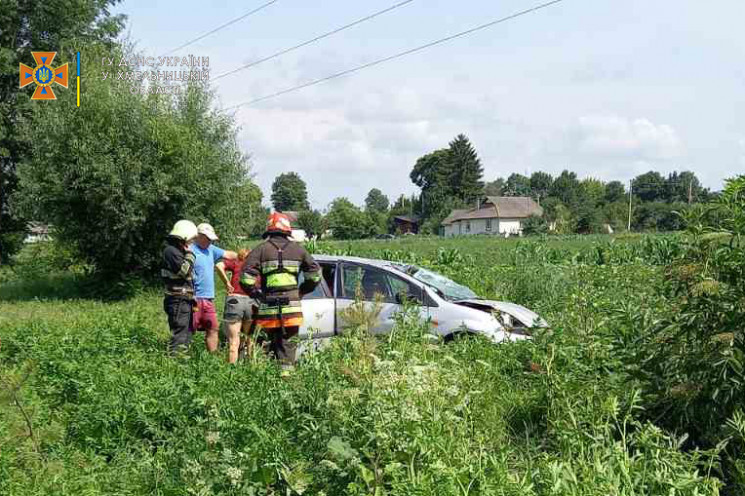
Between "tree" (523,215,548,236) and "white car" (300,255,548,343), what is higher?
"tree" (523,215,548,236)

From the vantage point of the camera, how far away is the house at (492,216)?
10744 cm

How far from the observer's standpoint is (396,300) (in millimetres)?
9297

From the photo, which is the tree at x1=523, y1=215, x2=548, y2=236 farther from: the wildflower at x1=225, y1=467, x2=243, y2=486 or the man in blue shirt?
the wildflower at x1=225, y1=467, x2=243, y2=486

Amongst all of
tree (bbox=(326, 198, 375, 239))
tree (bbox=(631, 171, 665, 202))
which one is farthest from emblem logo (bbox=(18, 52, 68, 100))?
tree (bbox=(631, 171, 665, 202))

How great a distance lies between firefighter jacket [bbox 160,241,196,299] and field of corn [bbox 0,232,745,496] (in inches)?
74.5

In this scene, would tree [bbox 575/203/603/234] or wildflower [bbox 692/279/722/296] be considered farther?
tree [bbox 575/203/603/234]

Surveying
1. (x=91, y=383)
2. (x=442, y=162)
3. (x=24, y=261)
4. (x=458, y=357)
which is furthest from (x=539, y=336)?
(x=442, y=162)

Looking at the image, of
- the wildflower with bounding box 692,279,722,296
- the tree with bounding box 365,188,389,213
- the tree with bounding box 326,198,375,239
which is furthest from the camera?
the tree with bounding box 365,188,389,213

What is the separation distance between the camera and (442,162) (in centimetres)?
11800

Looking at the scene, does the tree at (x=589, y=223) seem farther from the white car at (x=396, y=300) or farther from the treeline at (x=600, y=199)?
the white car at (x=396, y=300)

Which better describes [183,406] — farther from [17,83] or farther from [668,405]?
[17,83]

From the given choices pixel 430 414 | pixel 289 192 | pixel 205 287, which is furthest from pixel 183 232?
pixel 289 192

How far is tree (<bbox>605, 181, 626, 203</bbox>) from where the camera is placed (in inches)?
5267

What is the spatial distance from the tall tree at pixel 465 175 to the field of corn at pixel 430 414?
361 ft
